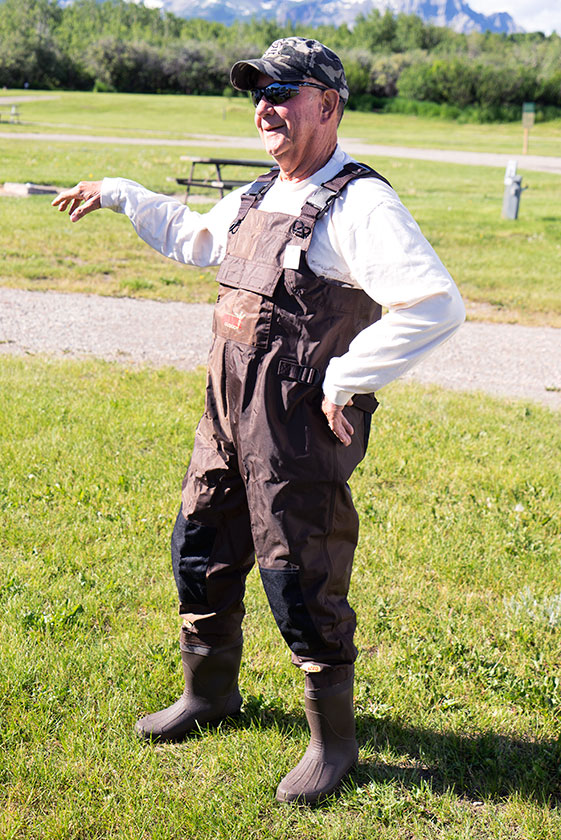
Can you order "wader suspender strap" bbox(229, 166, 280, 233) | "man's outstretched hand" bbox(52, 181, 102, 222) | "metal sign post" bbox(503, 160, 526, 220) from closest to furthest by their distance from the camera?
"wader suspender strap" bbox(229, 166, 280, 233) → "man's outstretched hand" bbox(52, 181, 102, 222) → "metal sign post" bbox(503, 160, 526, 220)

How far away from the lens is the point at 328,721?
9.04 feet

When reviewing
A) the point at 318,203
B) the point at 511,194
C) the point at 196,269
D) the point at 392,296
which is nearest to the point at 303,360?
Result: the point at 392,296

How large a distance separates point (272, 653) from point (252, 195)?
6.10 feet

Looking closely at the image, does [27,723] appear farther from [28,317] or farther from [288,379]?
[28,317]

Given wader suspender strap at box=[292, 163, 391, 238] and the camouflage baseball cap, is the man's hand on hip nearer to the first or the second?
wader suspender strap at box=[292, 163, 391, 238]

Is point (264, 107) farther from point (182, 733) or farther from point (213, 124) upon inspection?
point (213, 124)

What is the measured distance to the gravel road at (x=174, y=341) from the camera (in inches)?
288

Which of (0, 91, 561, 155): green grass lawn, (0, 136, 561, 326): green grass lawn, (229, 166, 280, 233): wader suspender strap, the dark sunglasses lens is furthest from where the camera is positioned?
(0, 91, 561, 155): green grass lawn

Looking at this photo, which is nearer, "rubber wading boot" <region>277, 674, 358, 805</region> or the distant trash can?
"rubber wading boot" <region>277, 674, 358, 805</region>

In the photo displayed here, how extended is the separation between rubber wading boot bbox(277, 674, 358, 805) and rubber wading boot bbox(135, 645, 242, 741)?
1.23 ft

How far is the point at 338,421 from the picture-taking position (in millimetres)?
2432

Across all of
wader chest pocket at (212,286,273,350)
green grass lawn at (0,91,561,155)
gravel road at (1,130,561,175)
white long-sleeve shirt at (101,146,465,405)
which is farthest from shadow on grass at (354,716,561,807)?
green grass lawn at (0,91,561,155)

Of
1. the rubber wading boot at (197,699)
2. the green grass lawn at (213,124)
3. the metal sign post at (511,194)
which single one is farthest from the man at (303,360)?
the green grass lawn at (213,124)

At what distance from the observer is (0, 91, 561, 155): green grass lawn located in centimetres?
3772
